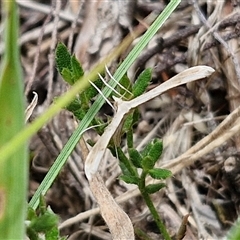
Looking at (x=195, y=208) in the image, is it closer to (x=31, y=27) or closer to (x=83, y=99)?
(x=83, y=99)

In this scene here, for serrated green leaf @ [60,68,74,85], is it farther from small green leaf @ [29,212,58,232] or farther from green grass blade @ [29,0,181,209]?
small green leaf @ [29,212,58,232]

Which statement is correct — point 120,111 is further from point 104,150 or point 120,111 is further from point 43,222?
point 43,222

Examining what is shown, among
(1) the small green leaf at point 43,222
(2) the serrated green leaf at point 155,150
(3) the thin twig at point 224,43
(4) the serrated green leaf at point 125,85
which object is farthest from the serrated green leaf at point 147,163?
(3) the thin twig at point 224,43

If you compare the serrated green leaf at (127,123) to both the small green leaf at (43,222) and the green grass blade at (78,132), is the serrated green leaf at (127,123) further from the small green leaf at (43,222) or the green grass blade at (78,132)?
the small green leaf at (43,222)

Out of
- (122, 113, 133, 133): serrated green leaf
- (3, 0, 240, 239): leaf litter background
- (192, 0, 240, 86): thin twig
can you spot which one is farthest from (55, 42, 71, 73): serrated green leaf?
(192, 0, 240, 86): thin twig

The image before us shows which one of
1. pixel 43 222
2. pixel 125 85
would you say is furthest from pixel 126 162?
pixel 43 222
